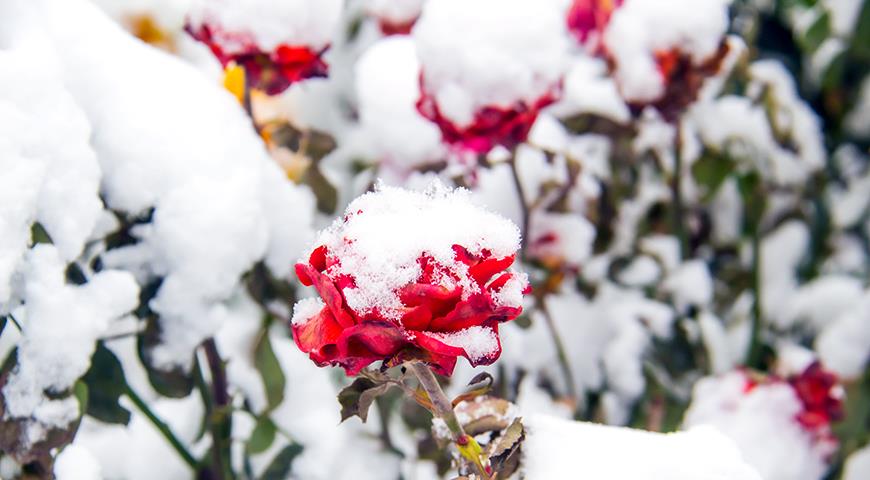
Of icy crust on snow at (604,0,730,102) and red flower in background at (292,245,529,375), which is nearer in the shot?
red flower in background at (292,245,529,375)

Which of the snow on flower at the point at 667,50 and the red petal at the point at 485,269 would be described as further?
the snow on flower at the point at 667,50

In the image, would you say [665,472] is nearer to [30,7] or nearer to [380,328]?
[380,328]

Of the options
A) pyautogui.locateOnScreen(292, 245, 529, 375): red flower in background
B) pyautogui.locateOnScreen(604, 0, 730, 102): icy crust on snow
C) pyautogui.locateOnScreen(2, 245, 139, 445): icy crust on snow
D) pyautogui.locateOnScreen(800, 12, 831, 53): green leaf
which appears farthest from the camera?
pyautogui.locateOnScreen(800, 12, 831, 53): green leaf

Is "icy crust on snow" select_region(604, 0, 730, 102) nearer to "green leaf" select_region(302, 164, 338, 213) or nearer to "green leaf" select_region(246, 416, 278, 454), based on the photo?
"green leaf" select_region(302, 164, 338, 213)

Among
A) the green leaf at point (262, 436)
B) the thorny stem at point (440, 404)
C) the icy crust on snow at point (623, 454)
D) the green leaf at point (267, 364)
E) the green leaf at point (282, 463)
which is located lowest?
the green leaf at point (282, 463)

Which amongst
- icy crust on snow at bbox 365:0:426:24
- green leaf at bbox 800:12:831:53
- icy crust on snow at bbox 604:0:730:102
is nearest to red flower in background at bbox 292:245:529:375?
icy crust on snow at bbox 604:0:730:102

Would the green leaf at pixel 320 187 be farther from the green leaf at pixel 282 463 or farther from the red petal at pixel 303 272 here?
the red petal at pixel 303 272

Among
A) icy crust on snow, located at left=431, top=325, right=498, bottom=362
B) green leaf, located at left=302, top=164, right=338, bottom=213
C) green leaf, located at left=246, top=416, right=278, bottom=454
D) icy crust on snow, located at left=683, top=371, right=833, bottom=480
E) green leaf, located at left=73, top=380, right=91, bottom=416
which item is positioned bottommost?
icy crust on snow, located at left=683, top=371, right=833, bottom=480

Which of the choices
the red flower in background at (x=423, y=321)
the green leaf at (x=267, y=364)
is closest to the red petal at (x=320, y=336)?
the red flower in background at (x=423, y=321)
